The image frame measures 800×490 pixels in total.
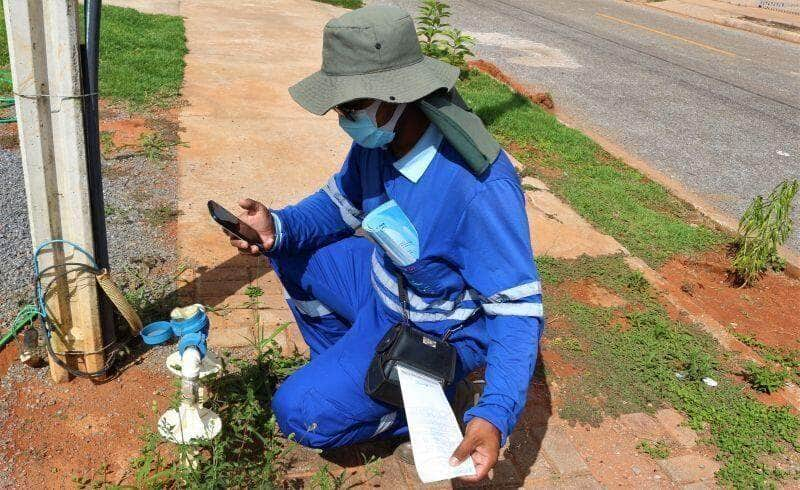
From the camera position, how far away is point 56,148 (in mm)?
2299

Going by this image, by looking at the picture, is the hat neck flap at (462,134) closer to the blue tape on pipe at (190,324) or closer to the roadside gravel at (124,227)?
the blue tape on pipe at (190,324)

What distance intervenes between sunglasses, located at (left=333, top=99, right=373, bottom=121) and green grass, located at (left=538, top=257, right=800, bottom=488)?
1.63m

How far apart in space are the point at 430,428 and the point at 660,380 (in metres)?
1.73

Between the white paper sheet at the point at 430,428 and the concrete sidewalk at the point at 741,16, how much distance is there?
16.8 meters

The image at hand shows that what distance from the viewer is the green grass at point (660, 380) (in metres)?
2.88

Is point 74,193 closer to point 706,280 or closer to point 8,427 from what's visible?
point 8,427

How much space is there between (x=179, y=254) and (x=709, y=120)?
694 cm

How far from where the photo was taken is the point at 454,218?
2.14 meters

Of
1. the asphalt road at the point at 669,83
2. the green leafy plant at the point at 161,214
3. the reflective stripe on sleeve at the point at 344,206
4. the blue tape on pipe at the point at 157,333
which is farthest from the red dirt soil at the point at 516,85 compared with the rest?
the blue tape on pipe at the point at 157,333

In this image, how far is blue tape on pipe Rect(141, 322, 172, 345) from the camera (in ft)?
8.01

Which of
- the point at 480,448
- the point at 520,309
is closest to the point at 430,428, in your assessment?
the point at 480,448

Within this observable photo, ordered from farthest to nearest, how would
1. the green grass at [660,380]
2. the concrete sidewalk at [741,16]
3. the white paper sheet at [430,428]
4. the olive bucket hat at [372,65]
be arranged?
the concrete sidewalk at [741,16] → the green grass at [660,380] → the olive bucket hat at [372,65] → the white paper sheet at [430,428]

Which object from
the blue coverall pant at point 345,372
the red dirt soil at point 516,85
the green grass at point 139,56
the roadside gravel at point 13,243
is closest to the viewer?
the blue coverall pant at point 345,372

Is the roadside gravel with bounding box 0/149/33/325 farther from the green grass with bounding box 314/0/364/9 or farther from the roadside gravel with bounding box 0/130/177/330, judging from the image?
the green grass with bounding box 314/0/364/9
